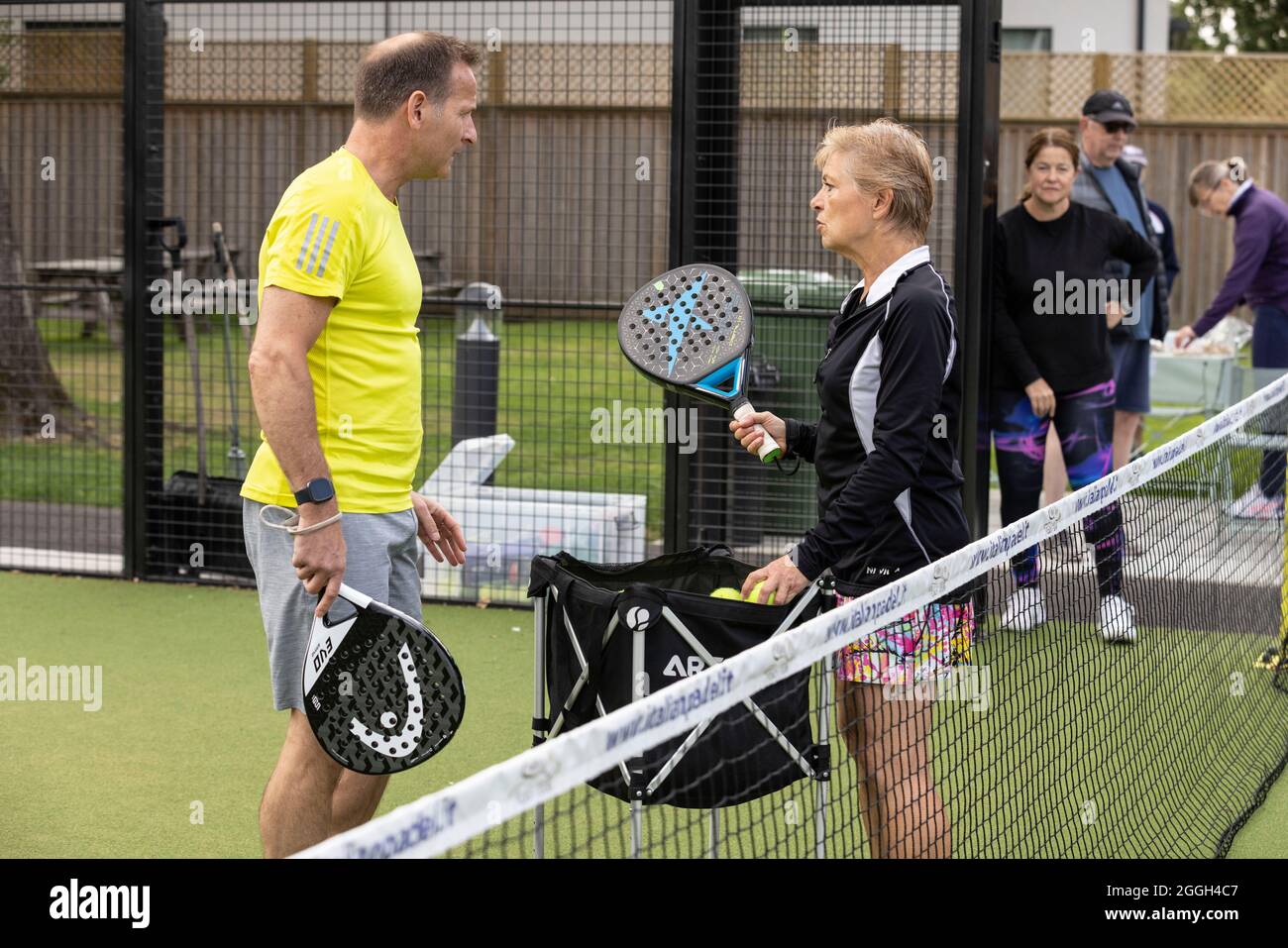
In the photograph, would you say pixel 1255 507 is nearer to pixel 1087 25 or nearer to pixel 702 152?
pixel 702 152

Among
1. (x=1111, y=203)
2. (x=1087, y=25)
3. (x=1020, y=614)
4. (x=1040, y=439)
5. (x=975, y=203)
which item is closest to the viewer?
(x=1020, y=614)

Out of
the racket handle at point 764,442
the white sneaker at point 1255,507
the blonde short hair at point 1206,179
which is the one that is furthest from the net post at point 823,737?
the blonde short hair at point 1206,179

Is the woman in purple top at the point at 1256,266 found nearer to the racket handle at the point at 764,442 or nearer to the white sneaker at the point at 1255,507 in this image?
the white sneaker at the point at 1255,507

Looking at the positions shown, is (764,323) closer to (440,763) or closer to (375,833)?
(440,763)

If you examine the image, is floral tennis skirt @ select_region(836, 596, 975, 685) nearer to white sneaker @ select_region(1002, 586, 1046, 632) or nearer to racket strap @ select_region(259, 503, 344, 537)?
white sneaker @ select_region(1002, 586, 1046, 632)

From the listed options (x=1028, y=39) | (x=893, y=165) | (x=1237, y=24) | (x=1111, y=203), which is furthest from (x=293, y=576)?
(x=1237, y=24)

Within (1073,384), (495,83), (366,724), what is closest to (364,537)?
(366,724)

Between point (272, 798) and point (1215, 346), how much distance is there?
809 cm

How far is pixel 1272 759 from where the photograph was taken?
4.92 meters

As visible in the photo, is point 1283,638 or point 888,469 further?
point 1283,638

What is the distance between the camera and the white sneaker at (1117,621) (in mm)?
5094

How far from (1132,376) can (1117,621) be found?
292 centimetres

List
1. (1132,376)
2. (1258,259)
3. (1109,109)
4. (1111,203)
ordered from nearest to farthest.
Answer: (1109,109) → (1111,203) → (1132,376) → (1258,259)

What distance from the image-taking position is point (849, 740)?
3361mm
